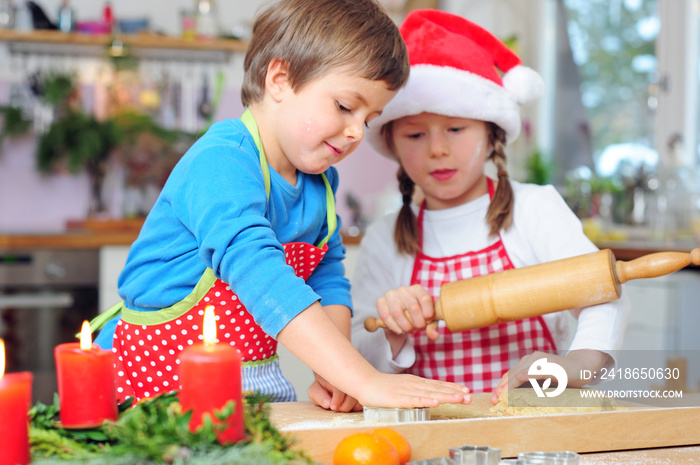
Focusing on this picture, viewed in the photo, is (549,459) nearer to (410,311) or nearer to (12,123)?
(410,311)

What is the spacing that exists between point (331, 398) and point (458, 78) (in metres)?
0.57

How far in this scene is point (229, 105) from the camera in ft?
11.5

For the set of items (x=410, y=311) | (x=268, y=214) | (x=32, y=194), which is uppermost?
(x=32, y=194)

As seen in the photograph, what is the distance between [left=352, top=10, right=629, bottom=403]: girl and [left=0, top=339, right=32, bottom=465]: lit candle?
661 millimetres

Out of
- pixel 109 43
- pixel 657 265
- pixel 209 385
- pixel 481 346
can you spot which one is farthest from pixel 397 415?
pixel 109 43

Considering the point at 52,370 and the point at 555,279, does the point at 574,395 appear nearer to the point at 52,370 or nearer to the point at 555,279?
the point at 555,279

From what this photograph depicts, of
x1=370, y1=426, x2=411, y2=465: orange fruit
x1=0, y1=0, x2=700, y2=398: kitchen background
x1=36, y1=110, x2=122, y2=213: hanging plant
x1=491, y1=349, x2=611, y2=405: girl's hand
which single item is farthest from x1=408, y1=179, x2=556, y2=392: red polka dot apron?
x1=36, y1=110, x2=122, y2=213: hanging plant

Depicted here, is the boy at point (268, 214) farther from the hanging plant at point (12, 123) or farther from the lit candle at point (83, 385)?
the hanging plant at point (12, 123)

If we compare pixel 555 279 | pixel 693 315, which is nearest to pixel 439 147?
pixel 555 279

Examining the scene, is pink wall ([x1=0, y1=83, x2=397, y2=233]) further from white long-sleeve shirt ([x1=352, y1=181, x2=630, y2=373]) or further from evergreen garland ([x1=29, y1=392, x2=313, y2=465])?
evergreen garland ([x1=29, y1=392, x2=313, y2=465])

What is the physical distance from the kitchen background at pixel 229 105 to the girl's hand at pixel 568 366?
1915mm

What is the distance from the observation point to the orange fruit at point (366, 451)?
0.55 metres

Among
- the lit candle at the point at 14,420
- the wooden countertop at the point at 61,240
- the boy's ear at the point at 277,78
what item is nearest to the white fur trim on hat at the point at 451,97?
the boy's ear at the point at 277,78

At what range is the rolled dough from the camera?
0.74m
